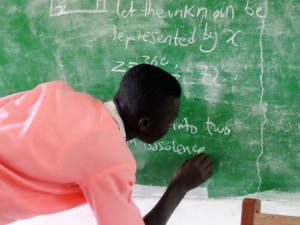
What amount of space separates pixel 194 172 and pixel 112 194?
0.45 metres

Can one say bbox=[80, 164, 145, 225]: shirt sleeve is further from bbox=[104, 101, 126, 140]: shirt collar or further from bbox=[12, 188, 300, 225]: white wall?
bbox=[12, 188, 300, 225]: white wall

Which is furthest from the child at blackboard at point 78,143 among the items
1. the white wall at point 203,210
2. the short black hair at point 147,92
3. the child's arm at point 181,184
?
the white wall at point 203,210

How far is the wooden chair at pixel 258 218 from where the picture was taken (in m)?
1.00

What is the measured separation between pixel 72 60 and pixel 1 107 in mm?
310

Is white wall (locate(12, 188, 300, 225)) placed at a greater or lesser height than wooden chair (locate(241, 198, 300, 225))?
lesser

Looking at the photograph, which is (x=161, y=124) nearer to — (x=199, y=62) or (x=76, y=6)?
(x=199, y=62)

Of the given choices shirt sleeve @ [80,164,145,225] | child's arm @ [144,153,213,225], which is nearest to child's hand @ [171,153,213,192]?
child's arm @ [144,153,213,225]

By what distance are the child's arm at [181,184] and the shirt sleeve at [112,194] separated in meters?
0.22

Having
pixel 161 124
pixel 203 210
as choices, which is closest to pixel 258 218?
pixel 161 124

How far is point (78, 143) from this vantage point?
2.89 feet

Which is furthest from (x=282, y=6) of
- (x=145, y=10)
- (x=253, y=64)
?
(x=145, y=10)

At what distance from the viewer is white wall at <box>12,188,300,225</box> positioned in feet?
4.37

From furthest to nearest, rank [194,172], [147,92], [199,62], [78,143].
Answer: [194,172], [199,62], [147,92], [78,143]

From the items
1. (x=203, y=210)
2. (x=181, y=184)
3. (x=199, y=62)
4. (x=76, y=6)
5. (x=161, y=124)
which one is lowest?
(x=203, y=210)
